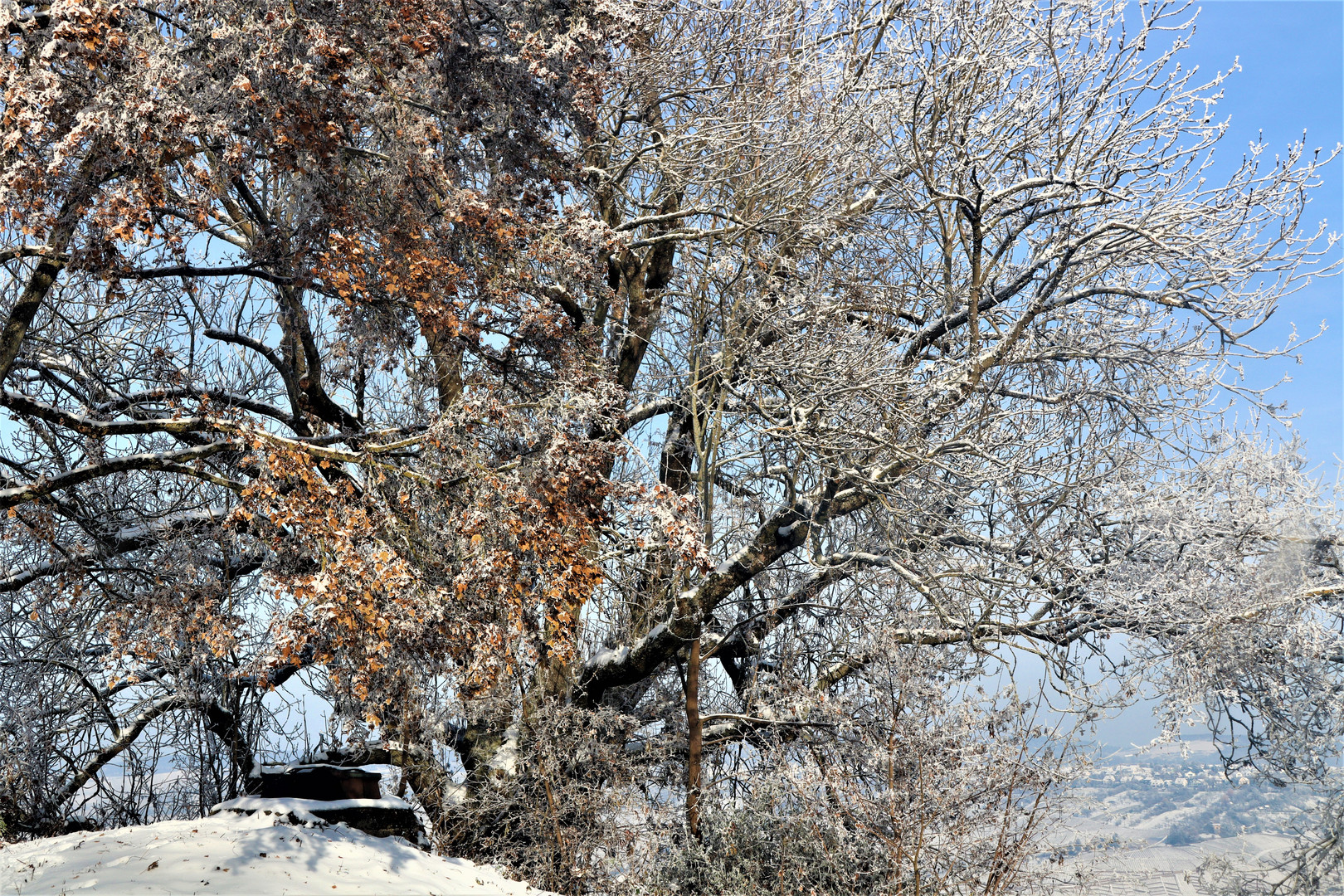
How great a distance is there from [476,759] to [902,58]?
9701 mm

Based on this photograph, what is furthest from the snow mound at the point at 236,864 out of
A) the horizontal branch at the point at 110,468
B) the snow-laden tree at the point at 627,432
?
the horizontal branch at the point at 110,468

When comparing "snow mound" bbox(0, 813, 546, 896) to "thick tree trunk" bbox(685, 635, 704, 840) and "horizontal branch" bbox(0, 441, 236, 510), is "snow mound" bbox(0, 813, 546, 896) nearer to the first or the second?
"thick tree trunk" bbox(685, 635, 704, 840)

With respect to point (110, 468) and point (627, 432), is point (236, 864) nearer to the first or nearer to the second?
point (110, 468)

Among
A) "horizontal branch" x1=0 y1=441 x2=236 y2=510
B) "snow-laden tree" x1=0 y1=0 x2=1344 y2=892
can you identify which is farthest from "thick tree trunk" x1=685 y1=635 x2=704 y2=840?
"horizontal branch" x1=0 y1=441 x2=236 y2=510

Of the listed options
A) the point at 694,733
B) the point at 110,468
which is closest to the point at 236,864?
the point at 110,468

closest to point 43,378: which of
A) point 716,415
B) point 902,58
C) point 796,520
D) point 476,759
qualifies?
point 476,759

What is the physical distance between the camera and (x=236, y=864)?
21.9ft

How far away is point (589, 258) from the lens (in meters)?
8.67

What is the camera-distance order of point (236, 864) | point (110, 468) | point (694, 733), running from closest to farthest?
point (236, 864), point (110, 468), point (694, 733)

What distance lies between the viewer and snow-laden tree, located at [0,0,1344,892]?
7281 millimetres

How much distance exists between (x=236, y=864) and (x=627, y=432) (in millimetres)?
6041

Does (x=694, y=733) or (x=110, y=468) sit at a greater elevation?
(x=110, y=468)

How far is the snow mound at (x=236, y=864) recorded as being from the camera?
630 centimetres

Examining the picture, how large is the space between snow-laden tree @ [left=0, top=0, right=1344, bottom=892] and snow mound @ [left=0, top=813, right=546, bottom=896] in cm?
102
